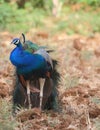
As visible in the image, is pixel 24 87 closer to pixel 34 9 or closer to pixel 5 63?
pixel 5 63

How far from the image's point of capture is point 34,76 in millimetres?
5266

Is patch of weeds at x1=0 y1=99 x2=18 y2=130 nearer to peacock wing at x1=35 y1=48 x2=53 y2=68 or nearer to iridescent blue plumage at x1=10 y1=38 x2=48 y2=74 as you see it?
iridescent blue plumage at x1=10 y1=38 x2=48 y2=74

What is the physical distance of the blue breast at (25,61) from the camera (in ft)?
16.6

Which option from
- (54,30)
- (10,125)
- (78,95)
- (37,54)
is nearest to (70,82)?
(78,95)

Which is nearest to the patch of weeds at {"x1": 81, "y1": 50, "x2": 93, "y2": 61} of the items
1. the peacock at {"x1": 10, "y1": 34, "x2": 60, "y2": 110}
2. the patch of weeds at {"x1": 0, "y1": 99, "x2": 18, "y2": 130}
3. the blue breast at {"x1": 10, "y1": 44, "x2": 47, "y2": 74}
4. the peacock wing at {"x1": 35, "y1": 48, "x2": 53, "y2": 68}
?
the peacock at {"x1": 10, "y1": 34, "x2": 60, "y2": 110}

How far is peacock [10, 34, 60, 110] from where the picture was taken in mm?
5094

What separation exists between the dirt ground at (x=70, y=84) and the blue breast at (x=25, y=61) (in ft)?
1.34

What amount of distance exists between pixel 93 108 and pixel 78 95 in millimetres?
752

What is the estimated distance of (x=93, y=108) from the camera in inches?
221

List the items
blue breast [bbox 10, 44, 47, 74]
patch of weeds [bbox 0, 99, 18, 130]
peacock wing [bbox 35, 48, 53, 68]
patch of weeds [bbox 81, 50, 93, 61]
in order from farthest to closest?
patch of weeds [bbox 81, 50, 93, 61]
peacock wing [bbox 35, 48, 53, 68]
blue breast [bbox 10, 44, 47, 74]
patch of weeds [bbox 0, 99, 18, 130]

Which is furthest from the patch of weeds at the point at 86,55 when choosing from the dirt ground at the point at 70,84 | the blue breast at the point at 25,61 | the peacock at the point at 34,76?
the blue breast at the point at 25,61

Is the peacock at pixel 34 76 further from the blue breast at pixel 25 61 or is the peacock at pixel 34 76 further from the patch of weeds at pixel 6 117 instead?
the patch of weeds at pixel 6 117

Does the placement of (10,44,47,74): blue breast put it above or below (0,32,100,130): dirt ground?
above

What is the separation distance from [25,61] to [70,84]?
5.33ft
